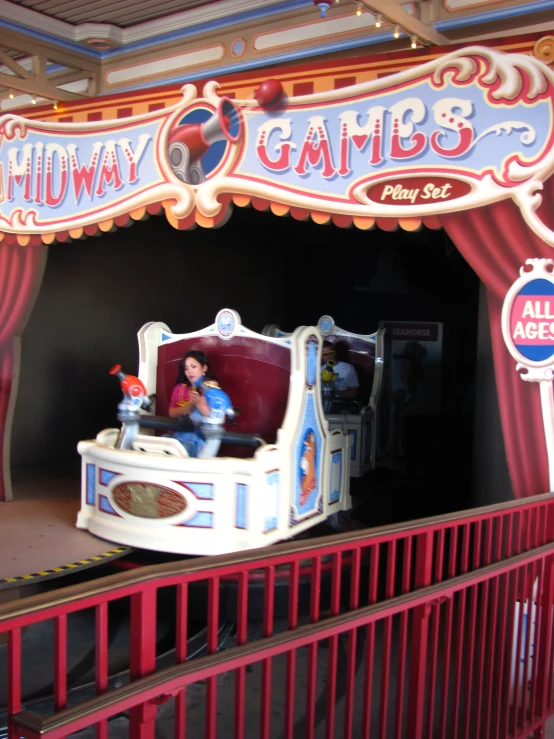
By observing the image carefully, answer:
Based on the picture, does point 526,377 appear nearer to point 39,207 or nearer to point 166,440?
point 166,440

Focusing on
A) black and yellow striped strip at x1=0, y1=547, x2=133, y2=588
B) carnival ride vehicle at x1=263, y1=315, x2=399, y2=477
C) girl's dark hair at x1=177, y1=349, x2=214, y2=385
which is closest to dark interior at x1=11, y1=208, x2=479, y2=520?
girl's dark hair at x1=177, y1=349, x2=214, y2=385

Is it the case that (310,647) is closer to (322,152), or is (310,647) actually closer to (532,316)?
(532,316)

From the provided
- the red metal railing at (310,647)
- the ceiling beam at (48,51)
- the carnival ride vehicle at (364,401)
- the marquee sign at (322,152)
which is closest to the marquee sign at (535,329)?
the marquee sign at (322,152)

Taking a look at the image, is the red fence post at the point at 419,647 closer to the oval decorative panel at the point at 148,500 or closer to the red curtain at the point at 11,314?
the oval decorative panel at the point at 148,500

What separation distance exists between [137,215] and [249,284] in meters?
4.77

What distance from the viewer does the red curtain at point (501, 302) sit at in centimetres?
349

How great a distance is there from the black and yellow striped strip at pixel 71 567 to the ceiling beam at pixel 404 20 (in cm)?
295

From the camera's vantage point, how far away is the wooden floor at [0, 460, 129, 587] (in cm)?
388

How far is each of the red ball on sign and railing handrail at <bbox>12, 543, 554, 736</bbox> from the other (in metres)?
2.73

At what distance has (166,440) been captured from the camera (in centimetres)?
417

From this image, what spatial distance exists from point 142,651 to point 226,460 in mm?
2513

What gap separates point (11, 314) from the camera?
5.29 meters

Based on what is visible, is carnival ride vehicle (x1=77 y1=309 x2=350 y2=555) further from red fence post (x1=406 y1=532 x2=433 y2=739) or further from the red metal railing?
red fence post (x1=406 y1=532 x2=433 y2=739)

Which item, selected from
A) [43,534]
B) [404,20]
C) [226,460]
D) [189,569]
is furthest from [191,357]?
[189,569]
